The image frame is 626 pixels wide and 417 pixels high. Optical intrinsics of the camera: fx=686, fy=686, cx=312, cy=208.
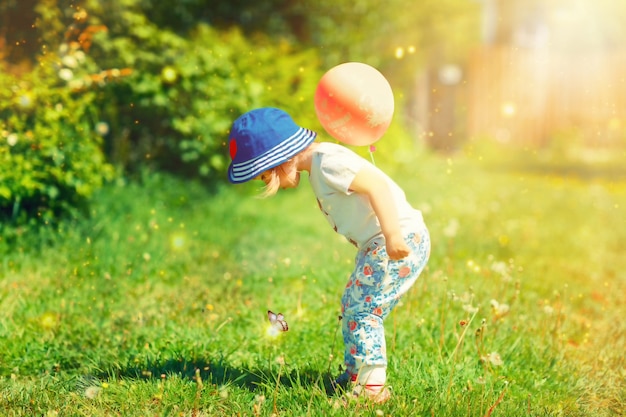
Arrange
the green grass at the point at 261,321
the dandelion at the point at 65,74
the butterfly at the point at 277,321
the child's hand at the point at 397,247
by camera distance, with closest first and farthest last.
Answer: the child's hand at the point at 397,247, the butterfly at the point at 277,321, the green grass at the point at 261,321, the dandelion at the point at 65,74

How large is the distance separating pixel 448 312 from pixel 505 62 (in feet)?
56.5

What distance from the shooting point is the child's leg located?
2.71 m

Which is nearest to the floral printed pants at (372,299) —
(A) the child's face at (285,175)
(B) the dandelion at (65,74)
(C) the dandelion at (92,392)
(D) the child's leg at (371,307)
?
(D) the child's leg at (371,307)

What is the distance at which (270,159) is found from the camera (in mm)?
2594

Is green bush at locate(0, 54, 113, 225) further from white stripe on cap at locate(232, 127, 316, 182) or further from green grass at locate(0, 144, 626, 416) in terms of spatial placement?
white stripe on cap at locate(232, 127, 316, 182)

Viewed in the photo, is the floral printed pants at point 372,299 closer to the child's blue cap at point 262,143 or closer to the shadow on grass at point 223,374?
the shadow on grass at point 223,374

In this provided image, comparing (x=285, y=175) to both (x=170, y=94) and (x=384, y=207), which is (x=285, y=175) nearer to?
(x=384, y=207)

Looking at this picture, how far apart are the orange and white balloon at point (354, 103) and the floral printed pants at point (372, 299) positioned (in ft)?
1.48

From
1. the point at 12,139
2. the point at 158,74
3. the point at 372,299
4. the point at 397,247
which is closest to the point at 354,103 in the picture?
the point at 397,247

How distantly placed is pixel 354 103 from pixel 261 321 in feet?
4.91

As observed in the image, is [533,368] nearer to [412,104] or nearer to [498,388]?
[498,388]

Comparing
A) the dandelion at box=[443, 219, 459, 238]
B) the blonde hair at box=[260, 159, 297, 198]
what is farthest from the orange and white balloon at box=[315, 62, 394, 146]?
the dandelion at box=[443, 219, 459, 238]

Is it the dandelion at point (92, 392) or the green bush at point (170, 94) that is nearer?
the dandelion at point (92, 392)

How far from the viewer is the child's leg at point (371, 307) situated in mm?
2713
